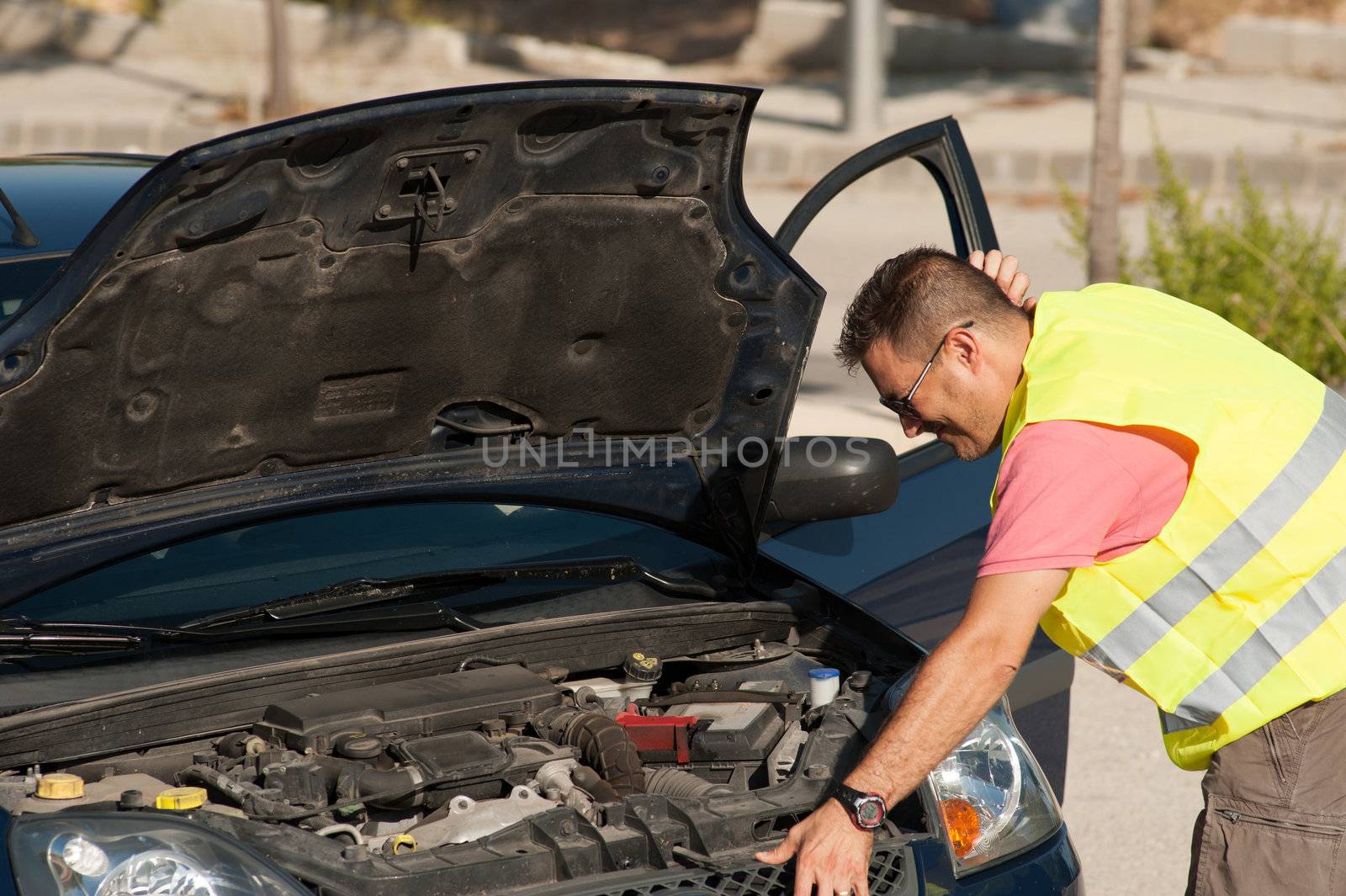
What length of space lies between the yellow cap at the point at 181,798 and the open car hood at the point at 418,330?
0.58 m

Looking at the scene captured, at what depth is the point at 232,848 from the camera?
2135 mm

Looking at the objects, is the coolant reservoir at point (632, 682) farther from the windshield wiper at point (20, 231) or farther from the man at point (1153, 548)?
the windshield wiper at point (20, 231)

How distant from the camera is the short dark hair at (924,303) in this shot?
8.48 ft

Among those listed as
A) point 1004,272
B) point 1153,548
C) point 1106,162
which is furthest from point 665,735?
point 1106,162

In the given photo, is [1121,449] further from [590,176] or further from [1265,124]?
[1265,124]

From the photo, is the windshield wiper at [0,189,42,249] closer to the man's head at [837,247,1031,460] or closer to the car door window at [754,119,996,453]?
the car door window at [754,119,996,453]

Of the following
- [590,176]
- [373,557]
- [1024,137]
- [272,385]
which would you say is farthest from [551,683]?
[1024,137]

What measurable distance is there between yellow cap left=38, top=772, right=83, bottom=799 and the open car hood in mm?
488

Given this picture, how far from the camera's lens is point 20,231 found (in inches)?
128

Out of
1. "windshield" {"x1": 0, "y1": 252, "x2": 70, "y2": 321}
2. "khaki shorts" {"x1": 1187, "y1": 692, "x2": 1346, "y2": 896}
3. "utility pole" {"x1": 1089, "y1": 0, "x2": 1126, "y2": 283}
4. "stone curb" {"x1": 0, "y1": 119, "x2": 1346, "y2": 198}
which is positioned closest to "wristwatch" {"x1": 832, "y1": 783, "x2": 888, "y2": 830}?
"khaki shorts" {"x1": 1187, "y1": 692, "x2": 1346, "y2": 896}

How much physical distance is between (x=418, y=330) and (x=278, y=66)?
1115cm

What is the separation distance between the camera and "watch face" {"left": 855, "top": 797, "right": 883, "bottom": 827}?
2.31 metres

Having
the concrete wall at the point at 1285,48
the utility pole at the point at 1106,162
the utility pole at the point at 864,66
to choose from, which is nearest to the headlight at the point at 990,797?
the utility pole at the point at 1106,162

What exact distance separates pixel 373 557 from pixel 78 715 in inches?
30.6
